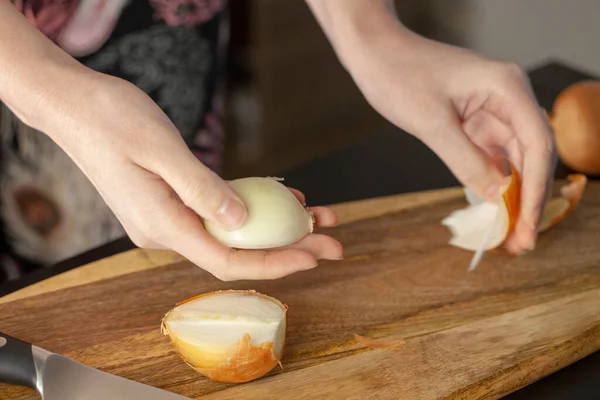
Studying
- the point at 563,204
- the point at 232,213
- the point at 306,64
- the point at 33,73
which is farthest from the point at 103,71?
the point at 306,64

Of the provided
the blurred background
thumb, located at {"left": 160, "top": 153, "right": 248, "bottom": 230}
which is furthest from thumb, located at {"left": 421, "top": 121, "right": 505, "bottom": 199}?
the blurred background

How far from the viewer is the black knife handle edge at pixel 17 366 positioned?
33.6 inches

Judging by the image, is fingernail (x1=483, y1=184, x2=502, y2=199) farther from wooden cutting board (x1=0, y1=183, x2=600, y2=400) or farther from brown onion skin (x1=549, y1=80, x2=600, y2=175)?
brown onion skin (x1=549, y1=80, x2=600, y2=175)

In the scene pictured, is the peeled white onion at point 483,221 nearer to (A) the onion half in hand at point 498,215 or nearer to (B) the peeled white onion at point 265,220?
(A) the onion half in hand at point 498,215

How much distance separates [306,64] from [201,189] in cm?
211

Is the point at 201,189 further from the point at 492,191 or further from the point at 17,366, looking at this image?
the point at 492,191

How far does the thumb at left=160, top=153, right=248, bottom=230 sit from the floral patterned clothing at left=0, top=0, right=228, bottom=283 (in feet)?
1.51

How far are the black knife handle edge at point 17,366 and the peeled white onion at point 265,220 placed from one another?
0.23m

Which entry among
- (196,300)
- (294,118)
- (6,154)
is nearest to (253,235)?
(196,300)

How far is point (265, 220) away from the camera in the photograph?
2.85ft

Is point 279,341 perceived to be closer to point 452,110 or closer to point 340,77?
point 452,110

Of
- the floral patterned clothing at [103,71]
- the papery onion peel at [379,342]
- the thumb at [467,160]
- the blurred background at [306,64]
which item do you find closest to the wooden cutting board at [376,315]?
the papery onion peel at [379,342]

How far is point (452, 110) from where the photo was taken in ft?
3.59

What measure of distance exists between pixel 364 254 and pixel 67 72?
19.0 inches
